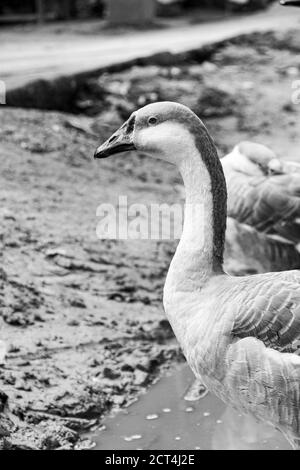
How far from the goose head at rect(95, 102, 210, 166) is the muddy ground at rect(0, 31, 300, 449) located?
5.01ft

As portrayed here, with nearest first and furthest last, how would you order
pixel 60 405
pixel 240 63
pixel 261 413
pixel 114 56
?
pixel 261 413 < pixel 60 405 < pixel 114 56 < pixel 240 63

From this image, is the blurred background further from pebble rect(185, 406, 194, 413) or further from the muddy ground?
pebble rect(185, 406, 194, 413)

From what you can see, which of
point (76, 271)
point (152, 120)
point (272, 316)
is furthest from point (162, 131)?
point (76, 271)

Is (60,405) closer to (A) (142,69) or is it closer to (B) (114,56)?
(A) (142,69)

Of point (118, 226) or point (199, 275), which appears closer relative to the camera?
point (199, 275)

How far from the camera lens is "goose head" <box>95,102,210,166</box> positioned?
4.12 meters

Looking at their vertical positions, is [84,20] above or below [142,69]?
below

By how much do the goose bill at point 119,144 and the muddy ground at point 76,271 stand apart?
1428mm

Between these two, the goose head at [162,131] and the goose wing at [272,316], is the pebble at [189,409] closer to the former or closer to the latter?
the goose wing at [272,316]

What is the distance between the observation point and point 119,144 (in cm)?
428

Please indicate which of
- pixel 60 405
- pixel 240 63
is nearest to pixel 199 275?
pixel 60 405

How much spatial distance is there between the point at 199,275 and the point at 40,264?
2.44m

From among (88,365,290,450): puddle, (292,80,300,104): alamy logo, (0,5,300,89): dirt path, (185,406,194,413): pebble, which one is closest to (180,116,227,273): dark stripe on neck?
(88,365,290,450): puddle

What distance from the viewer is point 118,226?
723 centimetres
